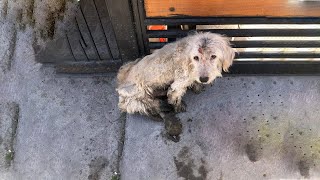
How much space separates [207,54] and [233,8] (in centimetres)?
56

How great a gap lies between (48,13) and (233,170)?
3.24m

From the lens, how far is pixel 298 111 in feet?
16.0

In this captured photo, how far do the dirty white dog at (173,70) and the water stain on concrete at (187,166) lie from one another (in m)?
0.55

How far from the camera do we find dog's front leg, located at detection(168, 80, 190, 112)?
14.1 feet

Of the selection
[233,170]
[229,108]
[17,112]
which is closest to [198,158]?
[233,170]

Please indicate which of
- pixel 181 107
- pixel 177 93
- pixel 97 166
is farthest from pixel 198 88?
pixel 97 166

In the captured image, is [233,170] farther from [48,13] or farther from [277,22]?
[48,13]

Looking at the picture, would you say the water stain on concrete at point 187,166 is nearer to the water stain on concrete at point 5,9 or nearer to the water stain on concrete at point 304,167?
the water stain on concrete at point 304,167

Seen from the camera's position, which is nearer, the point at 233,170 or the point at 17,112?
the point at 233,170

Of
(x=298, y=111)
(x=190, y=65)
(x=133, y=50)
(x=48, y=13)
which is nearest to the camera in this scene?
(x=190, y=65)

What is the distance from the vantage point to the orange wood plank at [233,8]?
3807 mm

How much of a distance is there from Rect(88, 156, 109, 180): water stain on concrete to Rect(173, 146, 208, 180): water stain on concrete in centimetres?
86

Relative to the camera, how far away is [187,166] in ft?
15.3

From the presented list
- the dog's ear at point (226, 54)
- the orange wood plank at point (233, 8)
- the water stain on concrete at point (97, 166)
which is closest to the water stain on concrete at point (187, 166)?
the water stain on concrete at point (97, 166)
